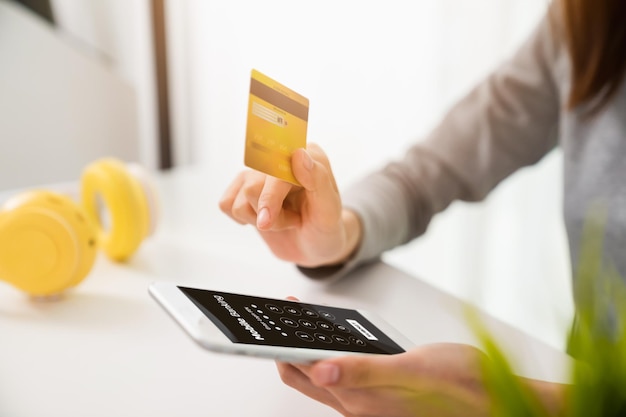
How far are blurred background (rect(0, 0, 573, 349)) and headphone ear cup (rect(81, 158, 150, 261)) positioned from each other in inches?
10.6

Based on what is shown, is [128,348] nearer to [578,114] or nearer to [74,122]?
[578,114]

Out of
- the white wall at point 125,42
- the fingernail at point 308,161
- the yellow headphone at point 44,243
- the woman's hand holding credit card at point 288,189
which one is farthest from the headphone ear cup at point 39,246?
the white wall at point 125,42

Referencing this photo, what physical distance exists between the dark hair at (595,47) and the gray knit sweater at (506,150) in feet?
0.06

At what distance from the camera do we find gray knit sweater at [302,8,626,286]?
2.14ft

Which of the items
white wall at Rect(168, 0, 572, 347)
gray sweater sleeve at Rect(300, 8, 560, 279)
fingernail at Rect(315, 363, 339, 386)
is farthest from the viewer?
white wall at Rect(168, 0, 572, 347)

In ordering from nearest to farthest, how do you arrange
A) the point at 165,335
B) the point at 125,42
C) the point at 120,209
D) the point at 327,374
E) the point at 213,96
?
the point at 327,374
the point at 165,335
the point at 120,209
the point at 213,96
the point at 125,42

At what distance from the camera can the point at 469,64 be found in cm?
118

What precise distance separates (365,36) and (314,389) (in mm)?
720

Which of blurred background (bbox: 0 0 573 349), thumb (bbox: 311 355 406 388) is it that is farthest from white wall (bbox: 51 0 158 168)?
thumb (bbox: 311 355 406 388)

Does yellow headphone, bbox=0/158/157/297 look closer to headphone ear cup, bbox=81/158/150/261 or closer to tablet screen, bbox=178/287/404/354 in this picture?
headphone ear cup, bbox=81/158/150/261

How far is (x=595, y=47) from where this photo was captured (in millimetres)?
654

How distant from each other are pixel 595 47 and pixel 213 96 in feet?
2.26

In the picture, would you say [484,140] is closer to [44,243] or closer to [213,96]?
[44,243]

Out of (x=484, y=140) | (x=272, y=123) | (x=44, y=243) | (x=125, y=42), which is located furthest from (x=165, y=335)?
(x=125, y=42)
